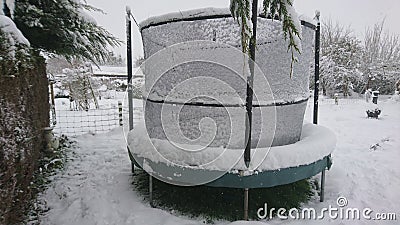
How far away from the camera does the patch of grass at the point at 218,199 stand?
3.01 m

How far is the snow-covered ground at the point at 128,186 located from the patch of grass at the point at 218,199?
0.41 ft

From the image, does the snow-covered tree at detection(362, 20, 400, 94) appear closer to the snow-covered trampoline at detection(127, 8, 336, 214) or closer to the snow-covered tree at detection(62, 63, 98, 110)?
the snow-covered tree at detection(62, 63, 98, 110)

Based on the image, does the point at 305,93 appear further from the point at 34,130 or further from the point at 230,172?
the point at 34,130

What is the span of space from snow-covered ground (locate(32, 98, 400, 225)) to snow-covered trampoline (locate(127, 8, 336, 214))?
46 cm

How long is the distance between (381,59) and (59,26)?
64.6ft

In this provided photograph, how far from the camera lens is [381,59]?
1817 centimetres

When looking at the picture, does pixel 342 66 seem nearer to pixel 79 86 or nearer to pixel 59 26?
pixel 79 86

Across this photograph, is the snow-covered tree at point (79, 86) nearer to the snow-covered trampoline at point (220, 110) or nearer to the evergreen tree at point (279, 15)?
the snow-covered trampoline at point (220, 110)

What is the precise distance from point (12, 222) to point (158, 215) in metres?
1.26

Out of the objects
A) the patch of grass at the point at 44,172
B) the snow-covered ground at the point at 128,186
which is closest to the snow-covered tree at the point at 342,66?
the snow-covered ground at the point at 128,186

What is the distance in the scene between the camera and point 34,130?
135 inches

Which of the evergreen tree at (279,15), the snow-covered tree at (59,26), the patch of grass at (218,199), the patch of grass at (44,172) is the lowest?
the patch of grass at (218,199)

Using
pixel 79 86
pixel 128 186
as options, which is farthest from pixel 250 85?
pixel 79 86

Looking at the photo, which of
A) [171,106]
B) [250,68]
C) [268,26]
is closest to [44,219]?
[171,106]
